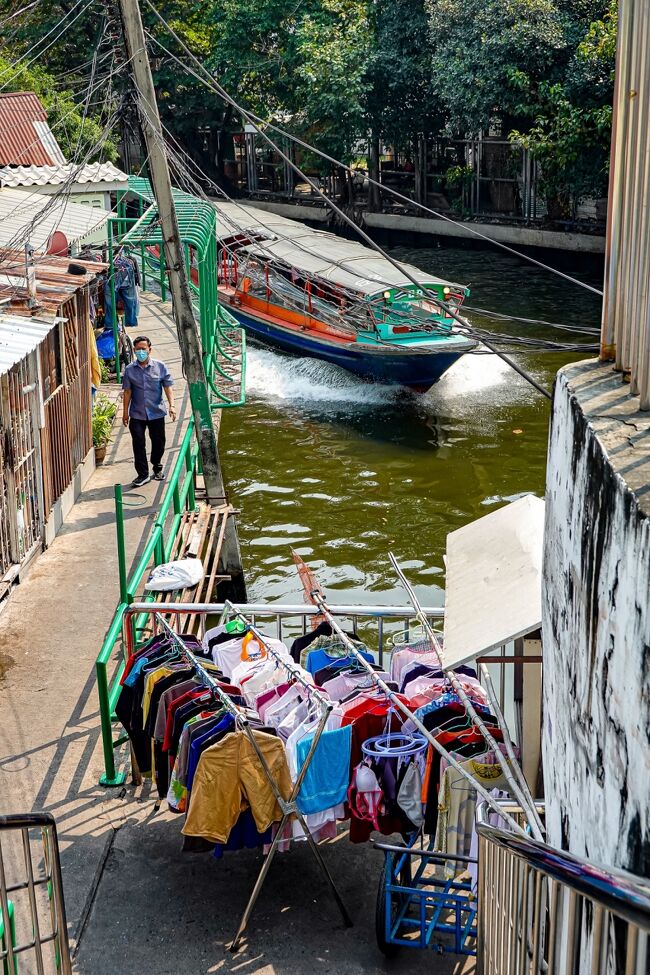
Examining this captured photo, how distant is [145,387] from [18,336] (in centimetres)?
218

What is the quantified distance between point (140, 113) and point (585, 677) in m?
9.34

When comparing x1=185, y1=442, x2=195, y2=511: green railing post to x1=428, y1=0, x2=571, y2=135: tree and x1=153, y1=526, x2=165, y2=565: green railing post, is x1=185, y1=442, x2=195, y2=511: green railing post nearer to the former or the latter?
x1=153, y1=526, x2=165, y2=565: green railing post

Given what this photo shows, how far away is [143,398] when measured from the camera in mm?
12422

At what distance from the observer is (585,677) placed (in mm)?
2924

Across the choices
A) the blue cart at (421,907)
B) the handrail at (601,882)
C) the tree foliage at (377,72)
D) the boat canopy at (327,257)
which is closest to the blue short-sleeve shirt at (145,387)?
the boat canopy at (327,257)

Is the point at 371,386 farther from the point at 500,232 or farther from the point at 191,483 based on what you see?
the point at 500,232

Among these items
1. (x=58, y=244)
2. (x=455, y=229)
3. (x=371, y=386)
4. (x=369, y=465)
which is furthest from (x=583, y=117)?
(x=58, y=244)

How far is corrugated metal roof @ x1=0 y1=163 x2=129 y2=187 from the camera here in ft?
69.4

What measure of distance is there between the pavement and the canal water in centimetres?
459

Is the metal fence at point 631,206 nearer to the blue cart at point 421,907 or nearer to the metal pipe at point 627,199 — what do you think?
the metal pipe at point 627,199

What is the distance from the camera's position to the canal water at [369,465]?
44.4ft

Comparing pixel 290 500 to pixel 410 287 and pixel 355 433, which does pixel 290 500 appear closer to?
pixel 355 433

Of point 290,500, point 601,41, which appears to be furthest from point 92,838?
point 601,41

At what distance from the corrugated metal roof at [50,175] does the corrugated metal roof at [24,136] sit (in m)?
0.51
